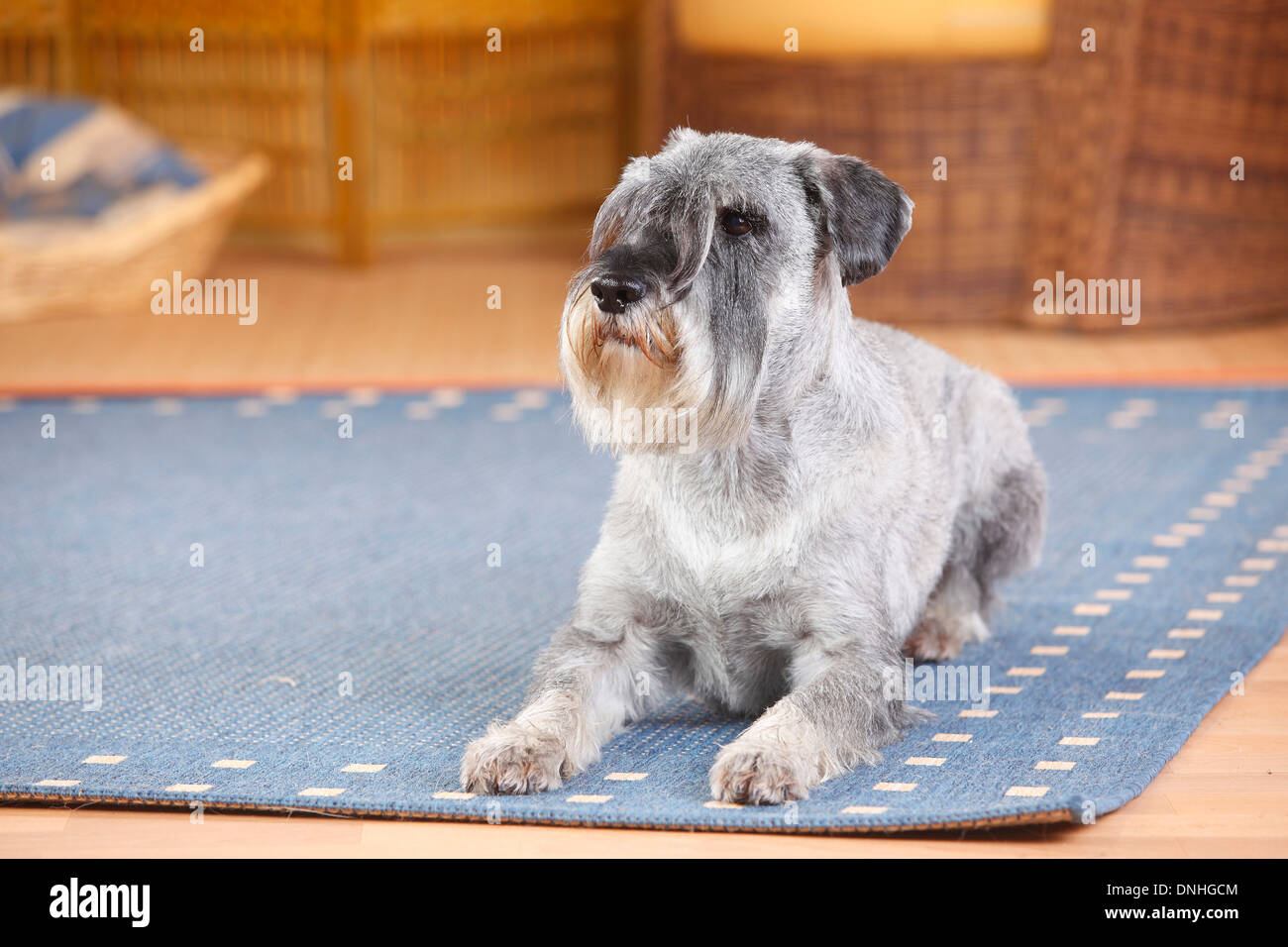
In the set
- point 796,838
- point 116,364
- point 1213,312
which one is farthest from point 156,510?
point 1213,312

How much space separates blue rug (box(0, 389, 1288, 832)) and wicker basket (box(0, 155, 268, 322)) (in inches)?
42.6

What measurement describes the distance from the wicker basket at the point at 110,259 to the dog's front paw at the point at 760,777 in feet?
12.8

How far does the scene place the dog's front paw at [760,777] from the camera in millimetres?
2068

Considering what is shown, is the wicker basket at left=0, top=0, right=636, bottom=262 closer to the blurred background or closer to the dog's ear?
the blurred background

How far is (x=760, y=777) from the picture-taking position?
207 cm

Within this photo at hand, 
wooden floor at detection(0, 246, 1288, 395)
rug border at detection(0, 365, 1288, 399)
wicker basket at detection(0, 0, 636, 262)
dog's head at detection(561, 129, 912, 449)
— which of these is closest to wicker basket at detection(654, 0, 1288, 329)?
wooden floor at detection(0, 246, 1288, 395)

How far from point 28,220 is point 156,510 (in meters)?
2.55

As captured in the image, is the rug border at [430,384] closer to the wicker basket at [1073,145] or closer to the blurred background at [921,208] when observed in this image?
the blurred background at [921,208]

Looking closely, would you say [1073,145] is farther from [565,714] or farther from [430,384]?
[565,714]

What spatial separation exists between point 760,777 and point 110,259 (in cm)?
400

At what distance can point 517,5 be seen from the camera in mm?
6598

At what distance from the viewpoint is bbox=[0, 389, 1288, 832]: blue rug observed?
2170mm

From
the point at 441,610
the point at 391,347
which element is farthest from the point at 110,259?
the point at 441,610

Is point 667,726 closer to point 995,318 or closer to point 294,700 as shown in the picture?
point 294,700
